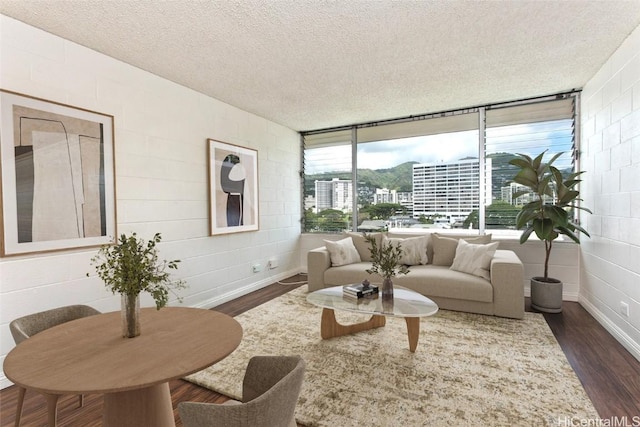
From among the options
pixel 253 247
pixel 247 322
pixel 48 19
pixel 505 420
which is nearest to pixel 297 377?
pixel 505 420

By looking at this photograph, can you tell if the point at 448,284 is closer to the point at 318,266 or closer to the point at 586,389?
the point at 586,389

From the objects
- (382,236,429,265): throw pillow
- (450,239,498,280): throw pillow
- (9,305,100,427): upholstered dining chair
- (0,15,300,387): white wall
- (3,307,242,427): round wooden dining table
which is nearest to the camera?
(3,307,242,427): round wooden dining table

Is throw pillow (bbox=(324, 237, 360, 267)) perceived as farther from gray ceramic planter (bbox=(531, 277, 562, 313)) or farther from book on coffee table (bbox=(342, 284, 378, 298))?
gray ceramic planter (bbox=(531, 277, 562, 313))

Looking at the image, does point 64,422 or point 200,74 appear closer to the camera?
point 64,422

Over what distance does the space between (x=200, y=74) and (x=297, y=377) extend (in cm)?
317

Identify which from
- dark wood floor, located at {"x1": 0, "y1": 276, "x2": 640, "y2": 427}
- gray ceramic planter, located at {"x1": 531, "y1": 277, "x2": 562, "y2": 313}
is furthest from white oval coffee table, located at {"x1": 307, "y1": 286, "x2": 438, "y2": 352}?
gray ceramic planter, located at {"x1": 531, "y1": 277, "x2": 562, "y2": 313}

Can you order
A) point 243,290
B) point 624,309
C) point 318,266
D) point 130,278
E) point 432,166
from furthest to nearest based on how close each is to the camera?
point 432,166, point 243,290, point 318,266, point 624,309, point 130,278

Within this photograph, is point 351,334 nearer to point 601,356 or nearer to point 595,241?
point 601,356

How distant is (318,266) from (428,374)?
2182 mm

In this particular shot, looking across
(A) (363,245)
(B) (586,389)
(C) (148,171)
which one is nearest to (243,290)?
(A) (363,245)

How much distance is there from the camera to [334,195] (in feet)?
18.4

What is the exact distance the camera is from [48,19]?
220 centimetres

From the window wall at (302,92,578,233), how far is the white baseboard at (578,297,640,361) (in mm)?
1267

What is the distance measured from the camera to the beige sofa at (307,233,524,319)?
321 cm
